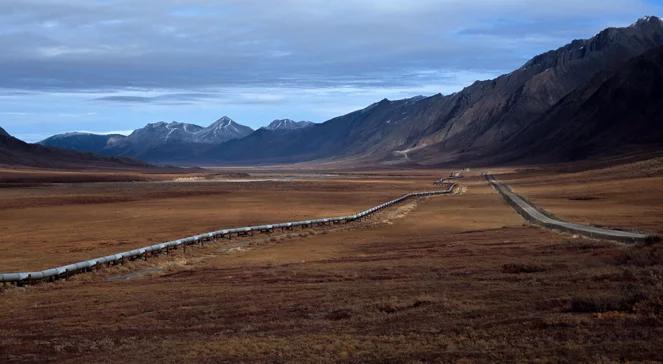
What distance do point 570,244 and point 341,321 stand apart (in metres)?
15.6

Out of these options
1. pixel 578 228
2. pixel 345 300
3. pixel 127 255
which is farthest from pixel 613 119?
pixel 345 300

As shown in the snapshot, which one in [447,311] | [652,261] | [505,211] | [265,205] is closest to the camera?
[447,311]

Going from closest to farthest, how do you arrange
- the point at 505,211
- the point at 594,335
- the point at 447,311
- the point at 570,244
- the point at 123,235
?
the point at 594,335, the point at 447,311, the point at 570,244, the point at 123,235, the point at 505,211

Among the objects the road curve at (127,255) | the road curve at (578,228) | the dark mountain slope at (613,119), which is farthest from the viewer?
the dark mountain slope at (613,119)

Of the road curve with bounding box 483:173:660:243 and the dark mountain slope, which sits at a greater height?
the dark mountain slope

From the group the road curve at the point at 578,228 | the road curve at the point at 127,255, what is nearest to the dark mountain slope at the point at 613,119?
the road curve at the point at 578,228

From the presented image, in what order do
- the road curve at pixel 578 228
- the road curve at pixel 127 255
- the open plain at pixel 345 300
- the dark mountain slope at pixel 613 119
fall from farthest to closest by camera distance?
the dark mountain slope at pixel 613 119, the road curve at pixel 578 228, the road curve at pixel 127 255, the open plain at pixel 345 300

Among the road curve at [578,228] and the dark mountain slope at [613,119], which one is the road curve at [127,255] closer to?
the road curve at [578,228]

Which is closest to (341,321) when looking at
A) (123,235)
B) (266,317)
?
(266,317)

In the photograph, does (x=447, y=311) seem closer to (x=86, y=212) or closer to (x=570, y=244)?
(x=570, y=244)

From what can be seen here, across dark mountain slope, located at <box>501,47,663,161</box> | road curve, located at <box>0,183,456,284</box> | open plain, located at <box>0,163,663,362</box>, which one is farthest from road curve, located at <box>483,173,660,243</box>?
dark mountain slope, located at <box>501,47,663,161</box>

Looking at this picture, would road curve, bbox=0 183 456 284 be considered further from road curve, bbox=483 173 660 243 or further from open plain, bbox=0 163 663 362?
road curve, bbox=483 173 660 243

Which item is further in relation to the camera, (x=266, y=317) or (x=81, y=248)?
(x=81, y=248)

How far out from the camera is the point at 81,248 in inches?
1305
